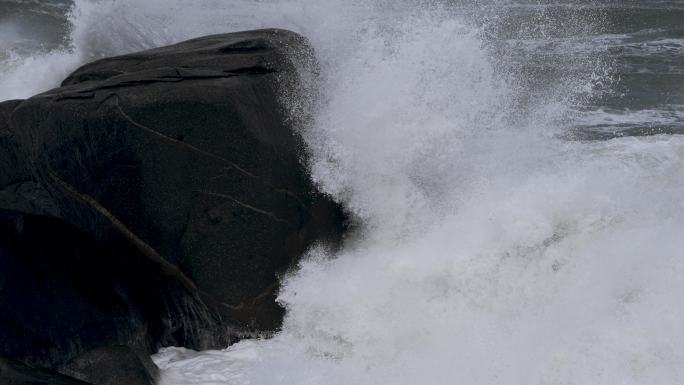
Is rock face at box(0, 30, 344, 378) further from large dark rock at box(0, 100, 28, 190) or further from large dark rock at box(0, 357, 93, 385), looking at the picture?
large dark rock at box(0, 357, 93, 385)

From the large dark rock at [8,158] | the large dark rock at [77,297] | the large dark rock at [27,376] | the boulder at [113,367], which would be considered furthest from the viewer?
the large dark rock at [8,158]

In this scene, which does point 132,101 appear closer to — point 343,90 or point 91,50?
point 343,90

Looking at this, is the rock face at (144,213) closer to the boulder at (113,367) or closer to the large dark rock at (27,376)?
the boulder at (113,367)

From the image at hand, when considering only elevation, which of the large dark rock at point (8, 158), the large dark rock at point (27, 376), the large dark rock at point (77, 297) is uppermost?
the large dark rock at point (8, 158)

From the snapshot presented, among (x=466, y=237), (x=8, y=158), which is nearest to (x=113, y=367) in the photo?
(x=8, y=158)

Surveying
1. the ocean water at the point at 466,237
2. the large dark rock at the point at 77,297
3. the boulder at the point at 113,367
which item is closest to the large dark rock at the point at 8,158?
the large dark rock at the point at 77,297

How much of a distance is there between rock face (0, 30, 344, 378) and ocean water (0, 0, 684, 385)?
0.92ft

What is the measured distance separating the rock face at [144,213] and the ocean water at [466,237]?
280mm

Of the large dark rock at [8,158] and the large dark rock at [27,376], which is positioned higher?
the large dark rock at [8,158]

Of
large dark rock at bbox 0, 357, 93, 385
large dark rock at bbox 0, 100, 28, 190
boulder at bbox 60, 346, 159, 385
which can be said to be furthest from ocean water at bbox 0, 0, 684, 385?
large dark rock at bbox 0, 100, 28, 190

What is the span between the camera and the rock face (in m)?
4.56

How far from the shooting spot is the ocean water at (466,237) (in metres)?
4.31

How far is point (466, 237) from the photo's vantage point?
16.6 ft

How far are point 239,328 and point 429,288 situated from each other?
1.23 metres
